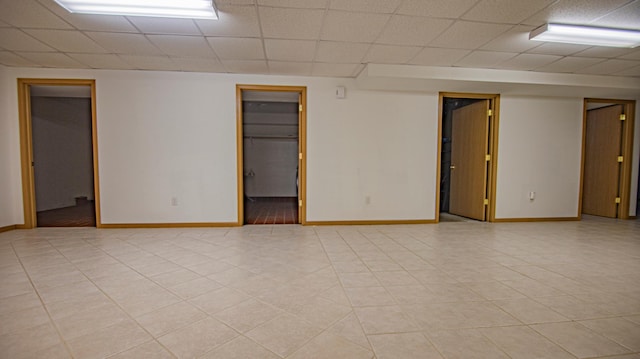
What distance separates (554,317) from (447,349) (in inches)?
34.7

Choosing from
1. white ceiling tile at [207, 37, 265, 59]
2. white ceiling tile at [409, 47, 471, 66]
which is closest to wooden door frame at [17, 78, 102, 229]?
white ceiling tile at [207, 37, 265, 59]

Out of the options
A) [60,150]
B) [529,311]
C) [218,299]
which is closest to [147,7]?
[218,299]

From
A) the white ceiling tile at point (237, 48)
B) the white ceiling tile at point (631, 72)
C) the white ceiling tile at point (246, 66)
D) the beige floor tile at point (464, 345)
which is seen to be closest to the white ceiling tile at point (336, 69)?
the white ceiling tile at point (246, 66)

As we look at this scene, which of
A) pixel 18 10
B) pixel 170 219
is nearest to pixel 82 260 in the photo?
pixel 170 219

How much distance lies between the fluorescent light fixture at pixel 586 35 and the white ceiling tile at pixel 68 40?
4.87 metres

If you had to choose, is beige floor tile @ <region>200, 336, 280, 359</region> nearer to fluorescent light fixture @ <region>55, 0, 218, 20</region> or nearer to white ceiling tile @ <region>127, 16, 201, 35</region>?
fluorescent light fixture @ <region>55, 0, 218, 20</region>

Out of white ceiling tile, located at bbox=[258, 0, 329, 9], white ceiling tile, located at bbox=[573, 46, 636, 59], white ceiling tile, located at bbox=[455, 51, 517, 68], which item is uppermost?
white ceiling tile, located at bbox=[258, 0, 329, 9]

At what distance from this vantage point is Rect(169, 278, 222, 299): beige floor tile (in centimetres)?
206

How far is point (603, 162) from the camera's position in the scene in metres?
5.37

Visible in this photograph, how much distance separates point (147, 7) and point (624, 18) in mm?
4433

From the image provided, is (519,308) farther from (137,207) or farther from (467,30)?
(137,207)

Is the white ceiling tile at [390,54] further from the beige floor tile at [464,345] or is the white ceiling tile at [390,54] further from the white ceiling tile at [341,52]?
the beige floor tile at [464,345]

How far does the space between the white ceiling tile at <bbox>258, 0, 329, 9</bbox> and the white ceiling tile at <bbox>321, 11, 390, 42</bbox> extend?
0.16 metres

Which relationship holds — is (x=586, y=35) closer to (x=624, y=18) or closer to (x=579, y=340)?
(x=624, y=18)
